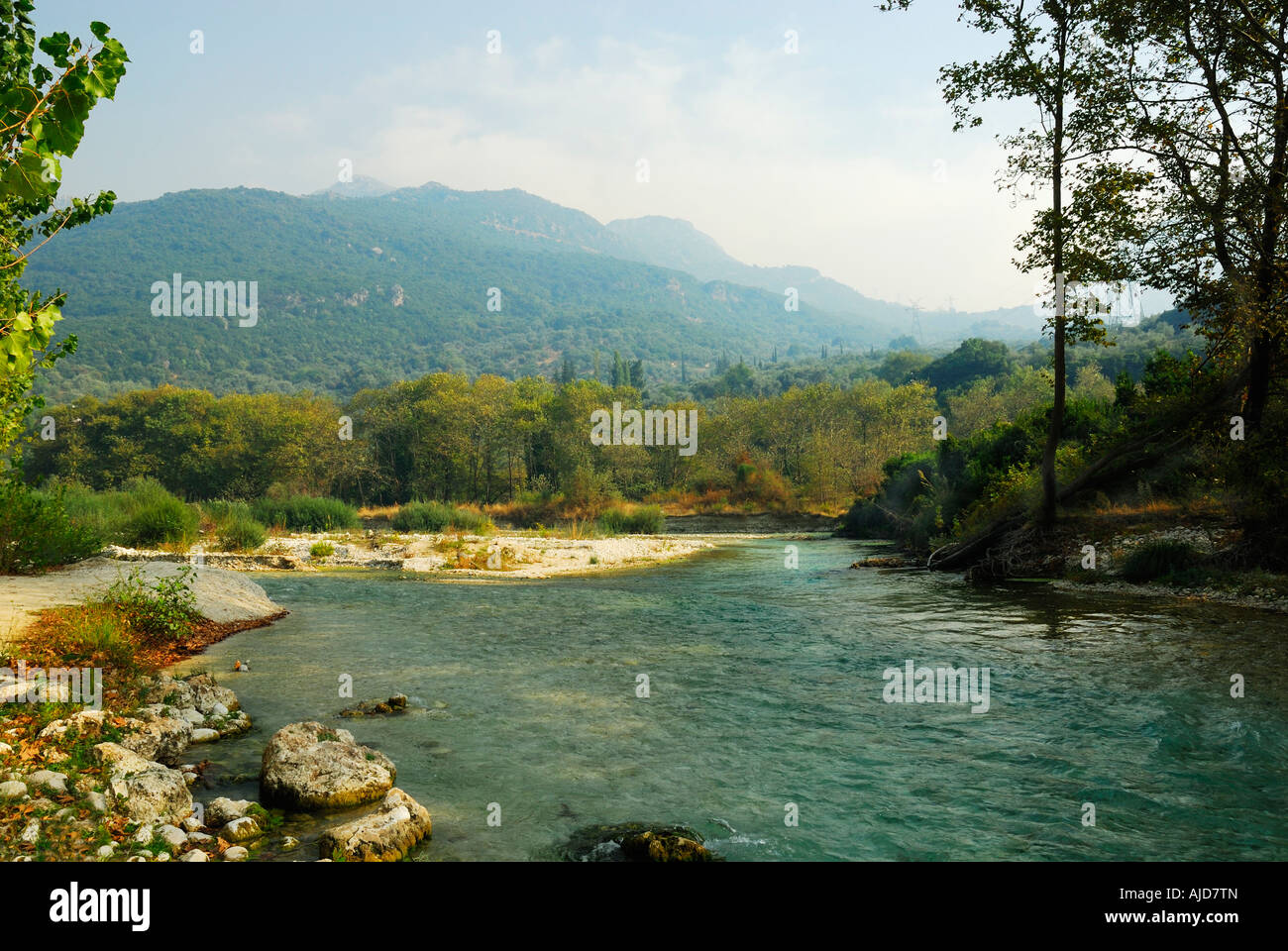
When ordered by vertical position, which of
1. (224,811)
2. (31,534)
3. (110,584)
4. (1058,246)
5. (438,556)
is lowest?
(438,556)

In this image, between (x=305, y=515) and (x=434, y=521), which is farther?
(x=434, y=521)

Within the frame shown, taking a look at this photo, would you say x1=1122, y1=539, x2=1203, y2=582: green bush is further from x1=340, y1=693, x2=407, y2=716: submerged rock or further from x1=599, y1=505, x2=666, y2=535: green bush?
x1=599, y1=505, x2=666, y2=535: green bush

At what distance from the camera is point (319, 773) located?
21.8ft

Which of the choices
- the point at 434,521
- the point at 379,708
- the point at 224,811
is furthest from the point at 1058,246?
the point at 434,521

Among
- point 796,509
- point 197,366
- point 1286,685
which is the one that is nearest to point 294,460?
point 796,509

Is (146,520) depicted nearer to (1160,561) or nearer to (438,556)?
(438,556)

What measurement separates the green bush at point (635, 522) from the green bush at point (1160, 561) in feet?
107

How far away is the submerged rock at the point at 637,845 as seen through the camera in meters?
5.45

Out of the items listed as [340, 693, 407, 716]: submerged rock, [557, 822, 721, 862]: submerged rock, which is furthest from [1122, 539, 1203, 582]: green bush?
[340, 693, 407, 716]: submerged rock

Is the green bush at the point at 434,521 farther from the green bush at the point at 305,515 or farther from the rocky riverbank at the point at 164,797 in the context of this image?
the rocky riverbank at the point at 164,797

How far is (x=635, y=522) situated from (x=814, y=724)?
41264 millimetres

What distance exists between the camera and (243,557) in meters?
26.3

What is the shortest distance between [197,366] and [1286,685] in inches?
9057
